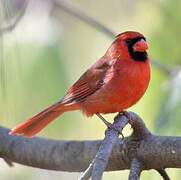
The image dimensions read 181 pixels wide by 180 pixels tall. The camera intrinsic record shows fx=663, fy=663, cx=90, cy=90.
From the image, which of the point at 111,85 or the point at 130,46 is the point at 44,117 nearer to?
the point at 111,85

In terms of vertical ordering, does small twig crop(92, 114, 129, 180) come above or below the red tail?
above

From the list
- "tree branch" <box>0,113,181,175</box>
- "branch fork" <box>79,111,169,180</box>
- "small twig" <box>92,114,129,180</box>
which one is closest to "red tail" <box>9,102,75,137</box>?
"tree branch" <box>0,113,181,175</box>

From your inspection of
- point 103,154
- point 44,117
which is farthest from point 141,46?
point 103,154

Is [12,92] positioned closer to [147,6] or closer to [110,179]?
[110,179]

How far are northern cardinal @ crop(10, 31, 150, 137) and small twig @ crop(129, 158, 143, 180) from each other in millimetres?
641

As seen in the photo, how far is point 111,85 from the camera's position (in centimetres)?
287

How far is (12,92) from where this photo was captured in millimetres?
2383

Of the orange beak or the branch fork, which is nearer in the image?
the branch fork

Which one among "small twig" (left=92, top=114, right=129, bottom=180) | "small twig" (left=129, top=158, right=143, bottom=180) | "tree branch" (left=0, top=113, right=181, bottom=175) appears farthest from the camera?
Result: "tree branch" (left=0, top=113, right=181, bottom=175)

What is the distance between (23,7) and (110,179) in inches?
34.9

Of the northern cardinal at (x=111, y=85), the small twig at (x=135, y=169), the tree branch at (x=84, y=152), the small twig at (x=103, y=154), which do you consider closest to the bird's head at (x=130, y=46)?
the northern cardinal at (x=111, y=85)

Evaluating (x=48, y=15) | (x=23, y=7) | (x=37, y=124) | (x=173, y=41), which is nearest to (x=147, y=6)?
(x=173, y=41)

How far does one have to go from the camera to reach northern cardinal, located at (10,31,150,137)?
2703 millimetres

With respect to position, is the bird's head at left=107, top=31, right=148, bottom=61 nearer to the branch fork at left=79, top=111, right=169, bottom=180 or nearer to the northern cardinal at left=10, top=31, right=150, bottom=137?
the northern cardinal at left=10, top=31, right=150, bottom=137
